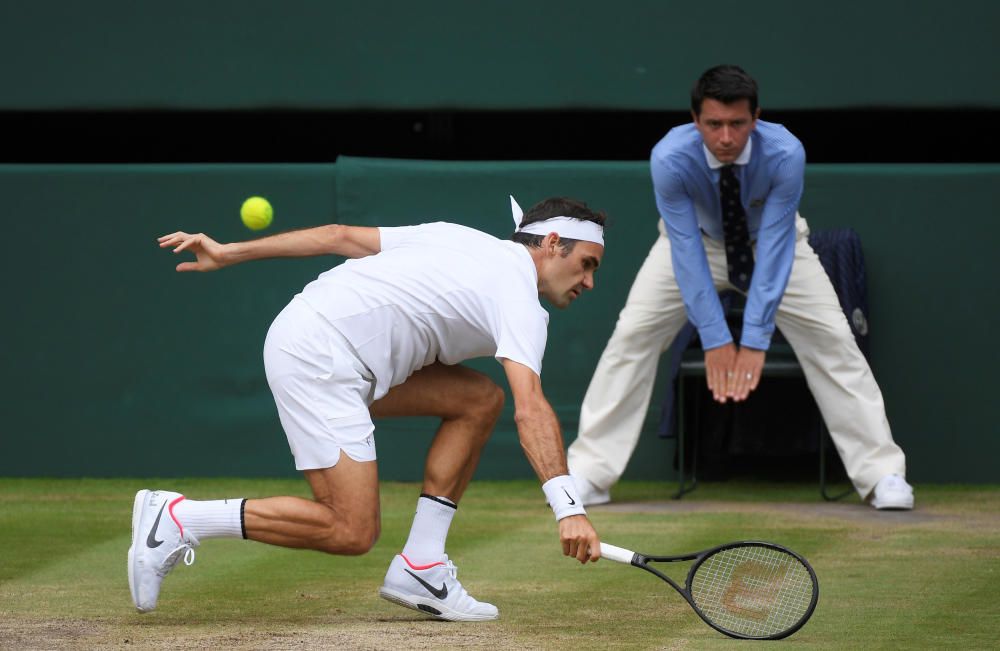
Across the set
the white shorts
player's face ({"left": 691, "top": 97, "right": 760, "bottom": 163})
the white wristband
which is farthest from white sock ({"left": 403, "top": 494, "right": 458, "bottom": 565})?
player's face ({"left": 691, "top": 97, "right": 760, "bottom": 163})

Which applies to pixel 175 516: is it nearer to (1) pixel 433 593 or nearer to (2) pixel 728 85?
(1) pixel 433 593

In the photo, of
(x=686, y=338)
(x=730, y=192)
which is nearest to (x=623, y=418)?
(x=686, y=338)

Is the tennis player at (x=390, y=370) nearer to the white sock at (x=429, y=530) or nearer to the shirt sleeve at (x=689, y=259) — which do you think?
the white sock at (x=429, y=530)

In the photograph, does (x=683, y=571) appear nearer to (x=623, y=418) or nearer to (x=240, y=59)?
(x=623, y=418)

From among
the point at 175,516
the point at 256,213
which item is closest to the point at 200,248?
the point at 175,516

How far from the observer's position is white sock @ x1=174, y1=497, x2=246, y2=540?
157 inches

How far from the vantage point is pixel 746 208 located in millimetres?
6055

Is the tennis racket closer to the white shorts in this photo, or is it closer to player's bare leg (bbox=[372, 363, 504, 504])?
player's bare leg (bbox=[372, 363, 504, 504])

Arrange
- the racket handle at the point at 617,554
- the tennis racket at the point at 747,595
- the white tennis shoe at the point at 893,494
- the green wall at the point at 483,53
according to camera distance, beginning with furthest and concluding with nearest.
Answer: the green wall at the point at 483,53, the white tennis shoe at the point at 893,494, the tennis racket at the point at 747,595, the racket handle at the point at 617,554

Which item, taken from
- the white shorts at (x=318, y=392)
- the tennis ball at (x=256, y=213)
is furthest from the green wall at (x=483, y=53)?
the white shorts at (x=318, y=392)

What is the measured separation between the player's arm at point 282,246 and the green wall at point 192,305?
260 cm

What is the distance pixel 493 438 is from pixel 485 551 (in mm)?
1755

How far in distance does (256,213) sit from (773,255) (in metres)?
2.22

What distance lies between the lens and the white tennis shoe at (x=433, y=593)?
4176 millimetres
